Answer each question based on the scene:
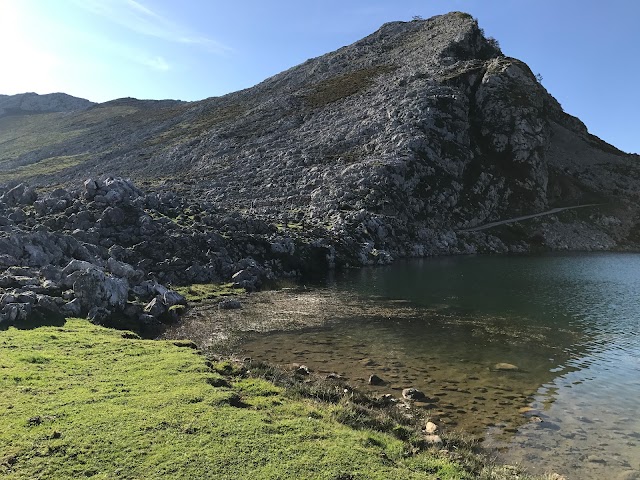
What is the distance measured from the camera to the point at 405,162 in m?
124

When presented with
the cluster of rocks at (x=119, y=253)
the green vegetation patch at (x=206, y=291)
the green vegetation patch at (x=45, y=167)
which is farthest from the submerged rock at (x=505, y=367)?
the green vegetation patch at (x=45, y=167)

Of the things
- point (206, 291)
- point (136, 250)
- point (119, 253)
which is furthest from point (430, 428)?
point (136, 250)

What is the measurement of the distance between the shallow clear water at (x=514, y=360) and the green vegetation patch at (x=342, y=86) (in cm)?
11868

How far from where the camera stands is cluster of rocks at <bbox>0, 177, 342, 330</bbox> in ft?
121

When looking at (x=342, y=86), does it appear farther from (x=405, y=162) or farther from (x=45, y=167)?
(x=45, y=167)

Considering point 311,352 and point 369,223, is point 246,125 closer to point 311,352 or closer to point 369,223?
point 369,223

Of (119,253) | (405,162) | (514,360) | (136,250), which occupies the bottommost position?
(514,360)

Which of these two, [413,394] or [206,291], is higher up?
[206,291]

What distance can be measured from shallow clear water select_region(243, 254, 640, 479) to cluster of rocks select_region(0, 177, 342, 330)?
13.1 meters

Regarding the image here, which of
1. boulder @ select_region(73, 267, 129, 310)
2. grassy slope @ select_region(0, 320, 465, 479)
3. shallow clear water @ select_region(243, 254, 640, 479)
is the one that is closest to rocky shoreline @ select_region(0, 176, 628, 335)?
boulder @ select_region(73, 267, 129, 310)

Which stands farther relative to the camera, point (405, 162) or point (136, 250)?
point (405, 162)

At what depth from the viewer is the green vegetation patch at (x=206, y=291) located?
49.9m

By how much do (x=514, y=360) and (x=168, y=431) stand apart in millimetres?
25984

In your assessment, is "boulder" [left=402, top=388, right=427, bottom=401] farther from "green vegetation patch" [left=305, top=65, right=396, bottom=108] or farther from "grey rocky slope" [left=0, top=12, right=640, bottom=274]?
"green vegetation patch" [left=305, top=65, right=396, bottom=108]
